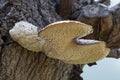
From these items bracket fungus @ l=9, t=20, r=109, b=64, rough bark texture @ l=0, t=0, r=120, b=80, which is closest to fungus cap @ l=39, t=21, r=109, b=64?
bracket fungus @ l=9, t=20, r=109, b=64

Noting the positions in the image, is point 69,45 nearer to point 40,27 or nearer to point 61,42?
point 61,42

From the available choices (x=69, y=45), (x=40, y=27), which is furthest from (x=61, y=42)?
(x=40, y=27)

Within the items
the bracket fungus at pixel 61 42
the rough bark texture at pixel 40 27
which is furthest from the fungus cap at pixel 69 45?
the rough bark texture at pixel 40 27

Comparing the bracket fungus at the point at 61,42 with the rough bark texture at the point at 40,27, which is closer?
the bracket fungus at the point at 61,42

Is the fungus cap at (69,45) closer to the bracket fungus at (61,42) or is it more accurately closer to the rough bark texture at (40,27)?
the bracket fungus at (61,42)

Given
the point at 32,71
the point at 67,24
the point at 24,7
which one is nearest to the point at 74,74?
the point at 32,71

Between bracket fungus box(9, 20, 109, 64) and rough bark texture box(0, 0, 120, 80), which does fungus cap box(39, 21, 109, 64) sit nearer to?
bracket fungus box(9, 20, 109, 64)
